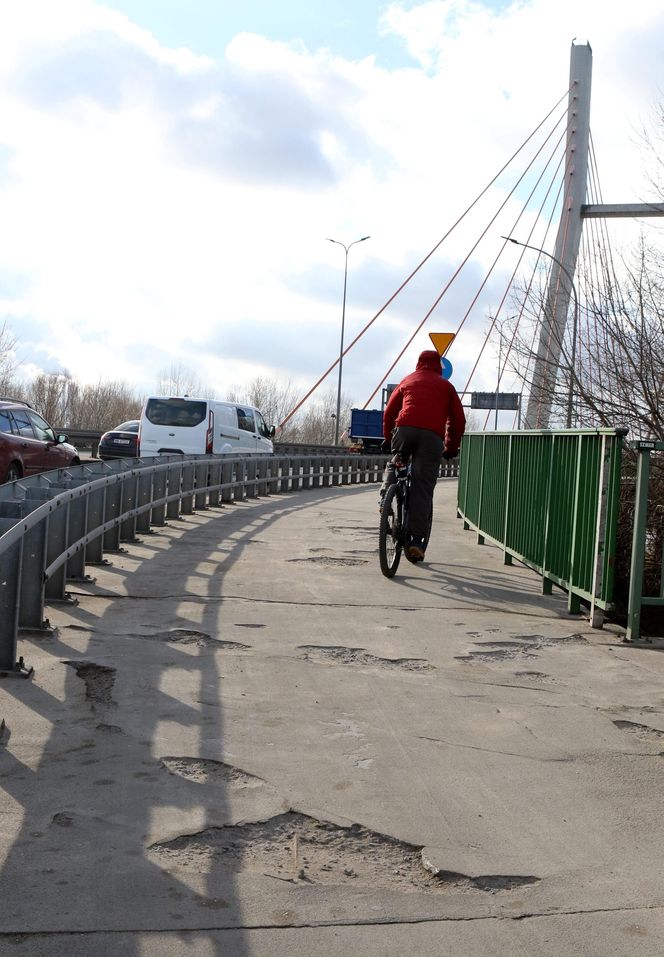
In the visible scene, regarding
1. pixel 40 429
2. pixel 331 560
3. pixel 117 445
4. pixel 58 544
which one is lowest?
pixel 331 560

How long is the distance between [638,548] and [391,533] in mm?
2872

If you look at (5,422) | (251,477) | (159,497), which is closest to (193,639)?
(159,497)

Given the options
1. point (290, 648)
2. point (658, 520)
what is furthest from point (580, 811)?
point (658, 520)

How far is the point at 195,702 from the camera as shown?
16.1 feet

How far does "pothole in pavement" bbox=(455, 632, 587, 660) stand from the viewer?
20.7ft

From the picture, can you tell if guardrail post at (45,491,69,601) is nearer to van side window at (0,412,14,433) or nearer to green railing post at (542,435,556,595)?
green railing post at (542,435,556,595)

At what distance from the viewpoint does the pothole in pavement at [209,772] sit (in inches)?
153

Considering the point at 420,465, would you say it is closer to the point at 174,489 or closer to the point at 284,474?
the point at 174,489

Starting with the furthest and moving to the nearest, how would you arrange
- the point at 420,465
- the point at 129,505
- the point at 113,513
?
the point at 129,505 < the point at 113,513 < the point at 420,465

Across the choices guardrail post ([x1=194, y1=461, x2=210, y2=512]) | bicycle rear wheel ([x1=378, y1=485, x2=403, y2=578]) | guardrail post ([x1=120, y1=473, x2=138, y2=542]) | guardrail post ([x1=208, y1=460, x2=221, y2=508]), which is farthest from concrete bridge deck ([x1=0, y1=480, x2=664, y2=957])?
guardrail post ([x1=208, y1=460, x2=221, y2=508])

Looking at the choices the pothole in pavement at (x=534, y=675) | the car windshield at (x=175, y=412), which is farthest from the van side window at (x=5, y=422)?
the pothole in pavement at (x=534, y=675)

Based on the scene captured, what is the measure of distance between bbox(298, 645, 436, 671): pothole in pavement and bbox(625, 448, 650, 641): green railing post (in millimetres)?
1603

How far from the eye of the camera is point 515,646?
668cm

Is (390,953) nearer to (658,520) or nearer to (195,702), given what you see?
(195,702)
